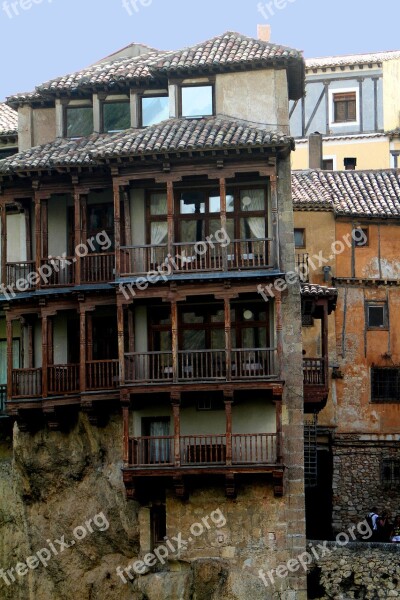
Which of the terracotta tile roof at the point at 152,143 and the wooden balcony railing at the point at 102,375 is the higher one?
the terracotta tile roof at the point at 152,143

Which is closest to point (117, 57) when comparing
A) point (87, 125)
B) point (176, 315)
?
point (87, 125)

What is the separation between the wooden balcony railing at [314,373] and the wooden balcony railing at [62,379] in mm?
8074

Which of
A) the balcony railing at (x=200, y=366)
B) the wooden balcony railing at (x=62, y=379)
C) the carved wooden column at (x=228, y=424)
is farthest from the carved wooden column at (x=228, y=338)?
the wooden balcony railing at (x=62, y=379)

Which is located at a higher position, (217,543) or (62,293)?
(62,293)

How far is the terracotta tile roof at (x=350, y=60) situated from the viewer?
277ft

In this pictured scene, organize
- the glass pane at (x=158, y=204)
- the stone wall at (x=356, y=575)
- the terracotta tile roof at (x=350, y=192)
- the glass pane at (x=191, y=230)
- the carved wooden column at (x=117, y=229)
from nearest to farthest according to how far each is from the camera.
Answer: the stone wall at (x=356, y=575), the carved wooden column at (x=117, y=229), the glass pane at (x=191, y=230), the glass pane at (x=158, y=204), the terracotta tile roof at (x=350, y=192)

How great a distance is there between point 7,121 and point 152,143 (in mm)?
12563

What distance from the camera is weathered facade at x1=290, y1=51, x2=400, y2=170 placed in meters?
84.9

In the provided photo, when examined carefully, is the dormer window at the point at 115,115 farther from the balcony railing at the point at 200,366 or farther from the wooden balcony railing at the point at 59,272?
the balcony railing at the point at 200,366

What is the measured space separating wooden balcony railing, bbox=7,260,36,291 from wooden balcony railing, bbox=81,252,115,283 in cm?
234

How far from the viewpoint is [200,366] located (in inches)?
2053

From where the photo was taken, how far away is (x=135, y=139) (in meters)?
52.7

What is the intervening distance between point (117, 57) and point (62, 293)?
36.4 feet

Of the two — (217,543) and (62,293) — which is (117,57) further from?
(217,543)
